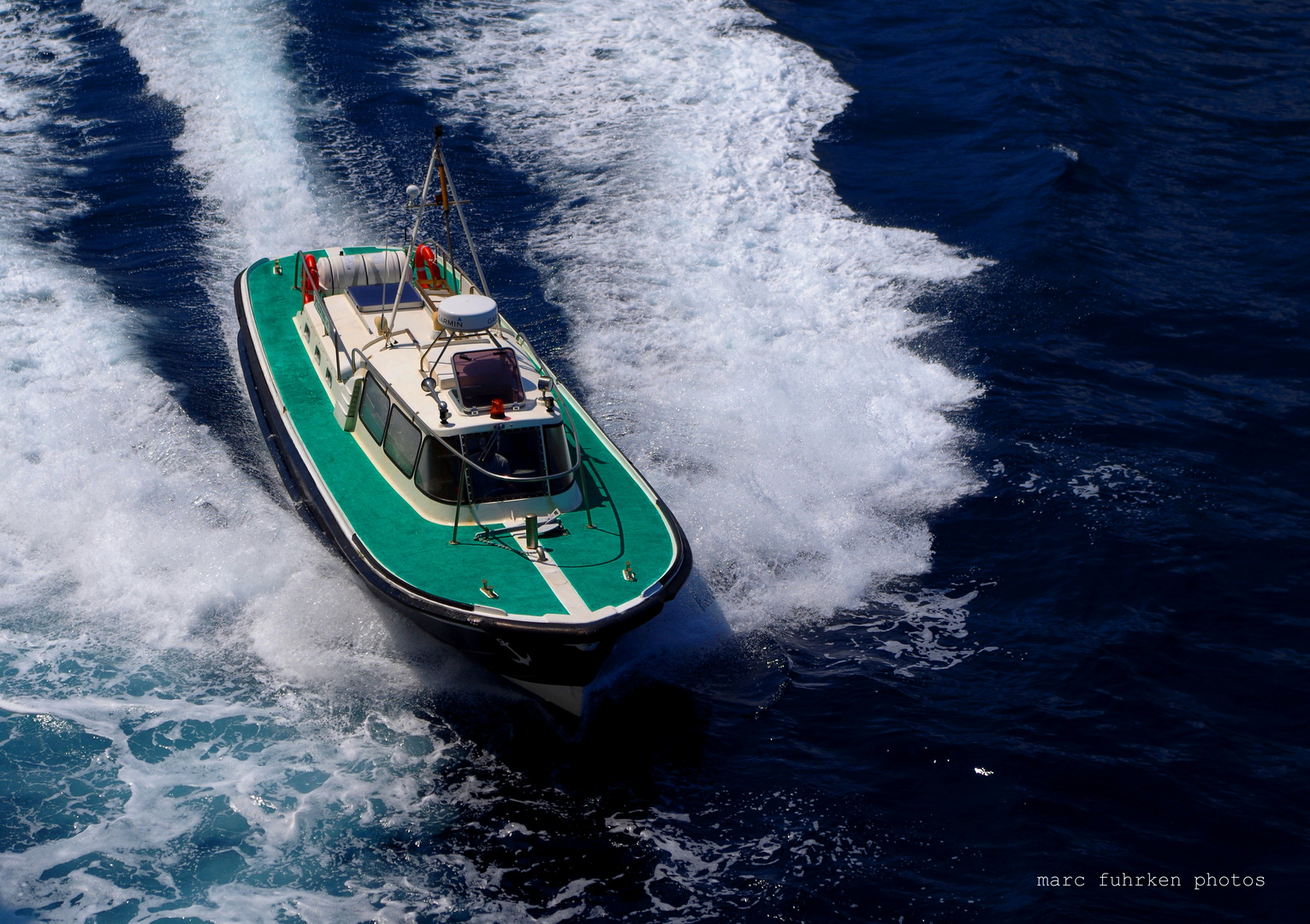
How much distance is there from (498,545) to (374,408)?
2.53 meters

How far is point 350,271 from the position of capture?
14.3 meters

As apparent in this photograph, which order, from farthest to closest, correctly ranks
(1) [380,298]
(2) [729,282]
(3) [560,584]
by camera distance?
(2) [729,282]
(1) [380,298]
(3) [560,584]

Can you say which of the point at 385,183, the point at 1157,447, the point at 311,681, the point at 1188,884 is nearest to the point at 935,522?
the point at 1157,447

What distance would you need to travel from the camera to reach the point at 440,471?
11.0m

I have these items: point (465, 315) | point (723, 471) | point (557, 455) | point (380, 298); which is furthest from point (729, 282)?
point (557, 455)

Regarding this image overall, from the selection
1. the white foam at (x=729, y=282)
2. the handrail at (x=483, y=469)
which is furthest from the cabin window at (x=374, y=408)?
the white foam at (x=729, y=282)

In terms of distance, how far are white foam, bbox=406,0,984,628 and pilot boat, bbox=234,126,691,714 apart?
157 centimetres

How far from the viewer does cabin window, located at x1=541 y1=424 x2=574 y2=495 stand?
11.2m

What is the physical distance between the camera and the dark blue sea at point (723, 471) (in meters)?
9.04

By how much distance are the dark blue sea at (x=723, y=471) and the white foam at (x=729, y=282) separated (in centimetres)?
9

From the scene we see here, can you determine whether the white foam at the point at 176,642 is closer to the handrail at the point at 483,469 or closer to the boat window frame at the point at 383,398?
the boat window frame at the point at 383,398

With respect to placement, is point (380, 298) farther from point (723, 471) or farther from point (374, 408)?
point (723, 471)

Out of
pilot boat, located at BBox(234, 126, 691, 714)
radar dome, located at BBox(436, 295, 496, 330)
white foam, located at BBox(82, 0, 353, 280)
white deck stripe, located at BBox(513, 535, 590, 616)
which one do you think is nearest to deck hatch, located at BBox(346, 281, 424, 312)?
pilot boat, located at BBox(234, 126, 691, 714)

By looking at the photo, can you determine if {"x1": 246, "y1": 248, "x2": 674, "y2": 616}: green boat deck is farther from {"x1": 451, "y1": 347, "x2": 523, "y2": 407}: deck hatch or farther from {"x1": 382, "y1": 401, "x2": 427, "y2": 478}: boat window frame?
{"x1": 451, "y1": 347, "x2": 523, "y2": 407}: deck hatch
